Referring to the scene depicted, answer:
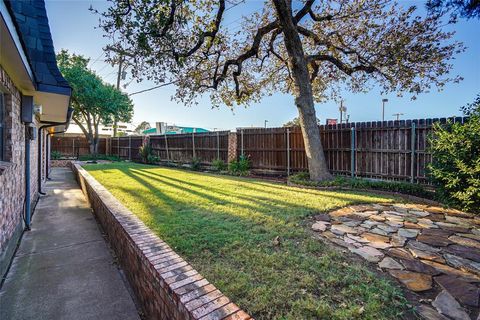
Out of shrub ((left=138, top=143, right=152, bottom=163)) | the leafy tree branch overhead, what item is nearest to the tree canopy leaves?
the leafy tree branch overhead

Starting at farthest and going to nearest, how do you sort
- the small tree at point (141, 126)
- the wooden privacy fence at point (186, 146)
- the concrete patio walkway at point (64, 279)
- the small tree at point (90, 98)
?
the small tree at point (141, 126) < the small tree at point (90, 98) < the wooden privacy fence at point (186, 146) < the concrete patio walkway at point (64, 279)

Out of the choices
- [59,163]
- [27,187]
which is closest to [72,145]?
[59,163]

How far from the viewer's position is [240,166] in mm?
10406

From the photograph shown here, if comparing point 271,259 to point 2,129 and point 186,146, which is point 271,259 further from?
point 186,146

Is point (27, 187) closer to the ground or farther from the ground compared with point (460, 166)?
closer to the ground

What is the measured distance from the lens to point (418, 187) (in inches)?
226

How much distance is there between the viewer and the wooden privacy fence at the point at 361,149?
6.28 metres

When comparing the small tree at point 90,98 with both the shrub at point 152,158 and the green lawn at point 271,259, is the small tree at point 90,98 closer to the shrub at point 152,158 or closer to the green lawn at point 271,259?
the shrub at point 152,158

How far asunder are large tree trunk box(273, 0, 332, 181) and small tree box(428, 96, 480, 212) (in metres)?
3.02

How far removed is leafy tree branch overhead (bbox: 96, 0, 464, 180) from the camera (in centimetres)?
700

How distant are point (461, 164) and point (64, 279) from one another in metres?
6.17

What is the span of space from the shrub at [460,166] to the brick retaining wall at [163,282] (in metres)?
4.76

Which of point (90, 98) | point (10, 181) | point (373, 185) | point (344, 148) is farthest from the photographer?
point (90, 98)

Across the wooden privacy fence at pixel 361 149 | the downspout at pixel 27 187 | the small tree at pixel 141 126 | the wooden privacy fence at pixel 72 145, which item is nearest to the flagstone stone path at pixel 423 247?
the wooden privacy fence at pixel 361 149
